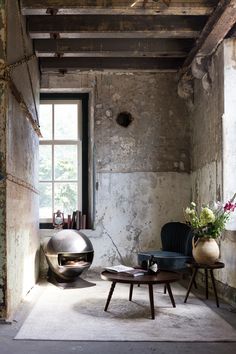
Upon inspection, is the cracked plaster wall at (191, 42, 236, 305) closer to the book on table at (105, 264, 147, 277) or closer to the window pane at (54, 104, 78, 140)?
the book on table at (105, 264, 147, 277)

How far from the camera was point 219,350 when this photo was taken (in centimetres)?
330

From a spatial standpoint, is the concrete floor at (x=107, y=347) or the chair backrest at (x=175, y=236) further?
the chair backrest at (x=175, y=236)

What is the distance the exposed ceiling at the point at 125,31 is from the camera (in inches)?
193

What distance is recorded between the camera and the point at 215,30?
5.01 m

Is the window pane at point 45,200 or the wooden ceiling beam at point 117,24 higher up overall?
the wooden ceiling beam at point 117,24

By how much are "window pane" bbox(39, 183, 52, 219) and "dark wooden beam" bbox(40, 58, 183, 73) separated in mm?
1842

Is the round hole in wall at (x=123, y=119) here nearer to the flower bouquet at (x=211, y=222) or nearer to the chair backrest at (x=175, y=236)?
the chair backrest at (x=175, y=236)

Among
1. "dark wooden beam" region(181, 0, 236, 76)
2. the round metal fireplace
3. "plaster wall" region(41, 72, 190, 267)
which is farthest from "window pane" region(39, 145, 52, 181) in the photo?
"dark wooden beam" region(181, 0, 236, 76)

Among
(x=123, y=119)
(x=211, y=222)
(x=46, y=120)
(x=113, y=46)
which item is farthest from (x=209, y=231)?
(x=46, y=120)

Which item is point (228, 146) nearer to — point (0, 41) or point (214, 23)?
point (214, 23)

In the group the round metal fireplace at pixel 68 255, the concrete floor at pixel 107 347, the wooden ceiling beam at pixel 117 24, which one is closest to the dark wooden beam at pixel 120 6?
the wooden ceiling beam at pixel 117 24

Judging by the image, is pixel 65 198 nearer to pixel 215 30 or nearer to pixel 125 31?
pixel 125 31

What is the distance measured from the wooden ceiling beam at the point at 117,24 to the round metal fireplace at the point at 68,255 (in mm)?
2652

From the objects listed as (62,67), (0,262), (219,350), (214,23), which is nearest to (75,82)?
(62,67)
